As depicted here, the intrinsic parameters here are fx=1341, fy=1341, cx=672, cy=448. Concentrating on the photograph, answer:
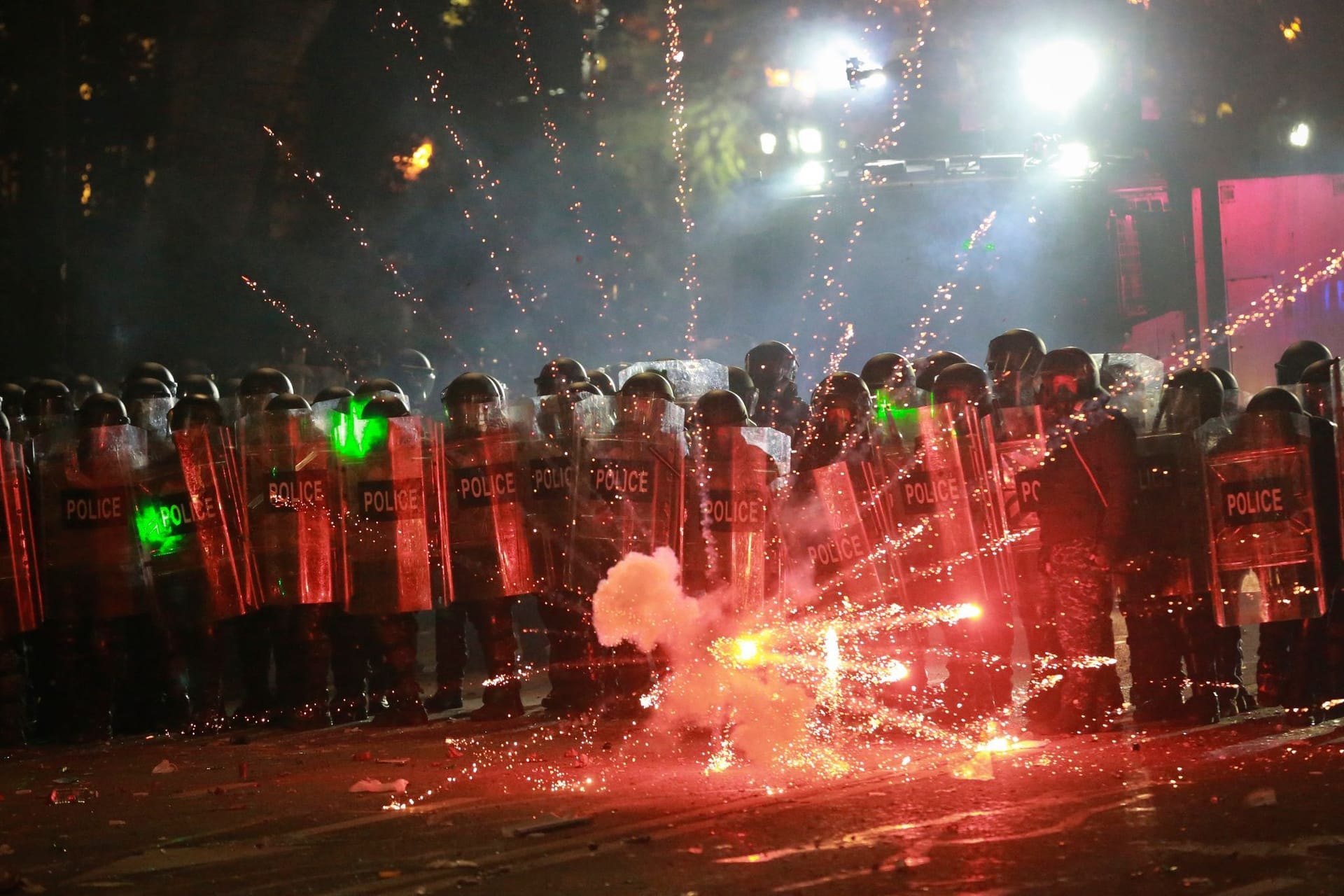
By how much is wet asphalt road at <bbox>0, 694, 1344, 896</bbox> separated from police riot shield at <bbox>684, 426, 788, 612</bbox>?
117cm

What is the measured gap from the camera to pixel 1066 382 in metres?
7.75

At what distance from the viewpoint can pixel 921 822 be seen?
16.9 ft

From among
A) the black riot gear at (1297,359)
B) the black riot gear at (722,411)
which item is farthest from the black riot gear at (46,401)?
the black riot gear at (1297,359)

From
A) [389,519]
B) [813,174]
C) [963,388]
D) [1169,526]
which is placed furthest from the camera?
[813,174]

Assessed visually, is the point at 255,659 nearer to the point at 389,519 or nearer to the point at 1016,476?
the point at 389,519

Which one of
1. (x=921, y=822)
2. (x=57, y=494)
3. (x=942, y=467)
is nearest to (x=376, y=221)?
(x=57, y=494)

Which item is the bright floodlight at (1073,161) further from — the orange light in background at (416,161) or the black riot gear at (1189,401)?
the black riot gear at (1189,401)

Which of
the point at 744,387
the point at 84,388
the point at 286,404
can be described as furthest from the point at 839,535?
the point at 84,388

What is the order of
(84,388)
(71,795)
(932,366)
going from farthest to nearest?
1. (84,388)
2. (932,366)
3. (71,795)

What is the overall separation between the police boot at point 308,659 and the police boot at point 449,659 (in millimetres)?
766

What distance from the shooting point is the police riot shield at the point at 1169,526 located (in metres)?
7.49

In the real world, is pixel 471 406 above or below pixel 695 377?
below

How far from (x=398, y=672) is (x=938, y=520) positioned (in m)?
3.53

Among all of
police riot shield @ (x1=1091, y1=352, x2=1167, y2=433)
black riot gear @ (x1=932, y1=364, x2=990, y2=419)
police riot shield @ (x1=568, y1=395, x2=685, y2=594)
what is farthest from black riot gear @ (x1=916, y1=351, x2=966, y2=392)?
police riot shield @ (x1=568, y1=395, x2=685, y2=594)
